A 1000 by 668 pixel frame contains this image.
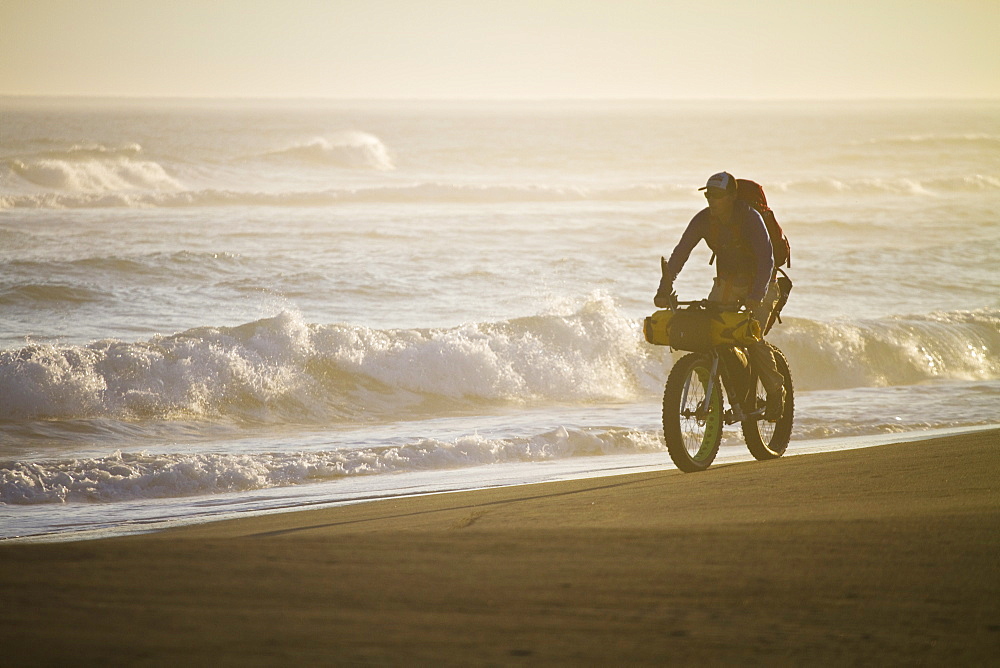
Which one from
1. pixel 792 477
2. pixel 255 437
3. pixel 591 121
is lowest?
pixel 255 437

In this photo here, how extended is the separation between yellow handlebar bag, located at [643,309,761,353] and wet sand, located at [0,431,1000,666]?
1678mm

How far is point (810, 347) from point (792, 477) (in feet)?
32.4

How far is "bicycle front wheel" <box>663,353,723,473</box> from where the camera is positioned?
699cm

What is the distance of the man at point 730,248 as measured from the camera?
266 inches

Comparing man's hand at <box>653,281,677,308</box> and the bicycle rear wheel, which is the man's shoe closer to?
the bicycle rear wheel

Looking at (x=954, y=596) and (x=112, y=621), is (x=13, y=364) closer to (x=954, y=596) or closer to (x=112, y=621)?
(x=112, y=621)

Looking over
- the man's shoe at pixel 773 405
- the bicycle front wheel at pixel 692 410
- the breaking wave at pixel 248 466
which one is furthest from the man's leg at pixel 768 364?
the breaking wave at pixel 248 466

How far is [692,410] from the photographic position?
713 centimetres

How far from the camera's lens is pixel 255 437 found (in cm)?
1105

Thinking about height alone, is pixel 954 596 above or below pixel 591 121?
below

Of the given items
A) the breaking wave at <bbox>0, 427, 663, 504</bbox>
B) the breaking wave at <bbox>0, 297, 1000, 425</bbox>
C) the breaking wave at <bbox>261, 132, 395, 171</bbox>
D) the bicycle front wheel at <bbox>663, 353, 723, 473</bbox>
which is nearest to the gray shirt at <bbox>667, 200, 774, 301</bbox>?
the bicycle front wheel at <bbox>663, 353, 723, 473</bbox>

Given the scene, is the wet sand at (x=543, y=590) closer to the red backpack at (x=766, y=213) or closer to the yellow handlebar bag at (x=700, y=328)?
the yellow handlebar bag at (x=700, y=328)

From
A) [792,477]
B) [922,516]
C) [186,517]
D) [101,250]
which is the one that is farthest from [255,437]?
[101,250]

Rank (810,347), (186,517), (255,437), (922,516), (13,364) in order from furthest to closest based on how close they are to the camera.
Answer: (810,347)
(13,364)
(255,437)
(186,517)
(922,516)
